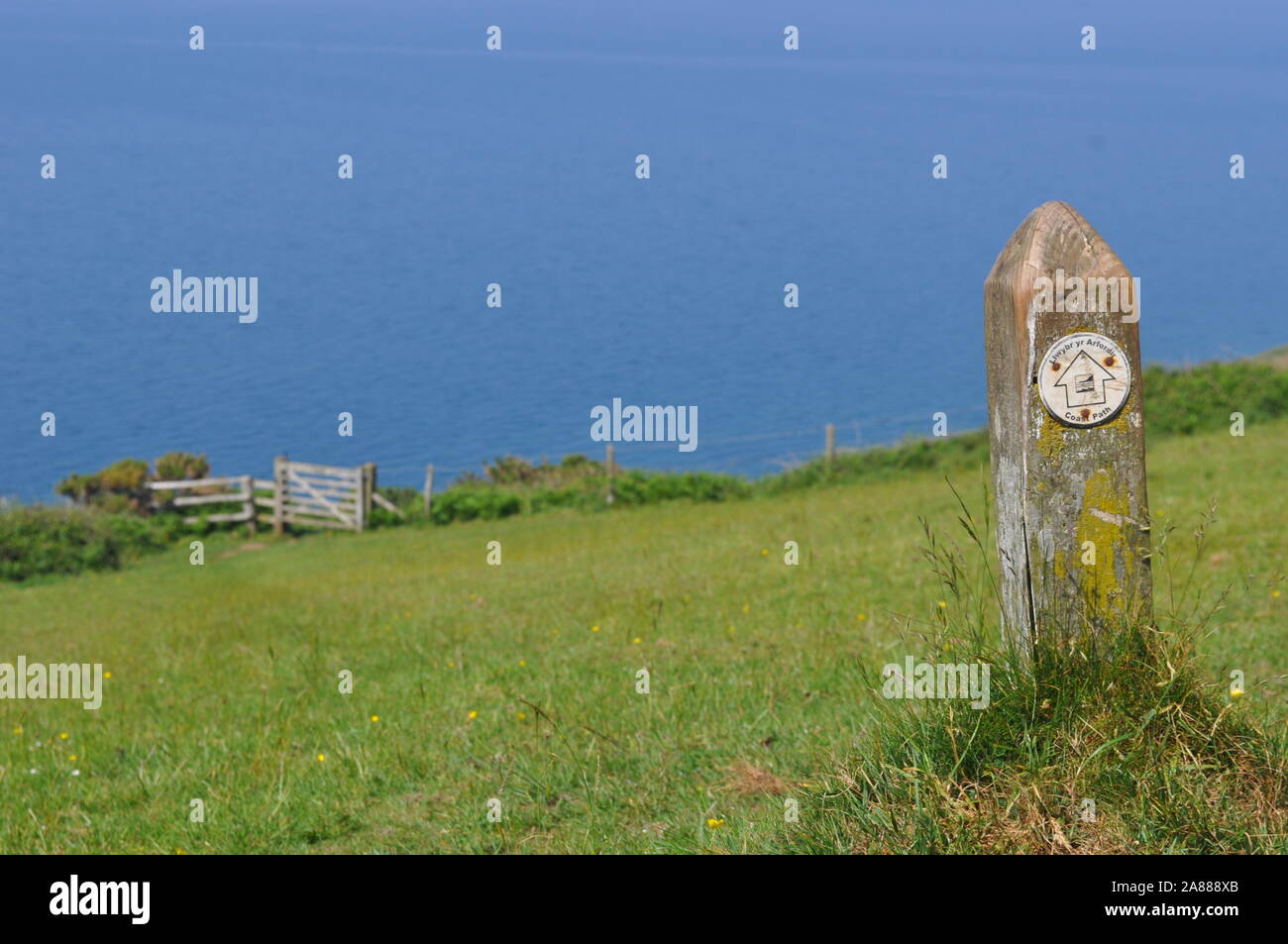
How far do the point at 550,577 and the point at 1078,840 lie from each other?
1128cm

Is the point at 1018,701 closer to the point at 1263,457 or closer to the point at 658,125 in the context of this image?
the point at 1263,457

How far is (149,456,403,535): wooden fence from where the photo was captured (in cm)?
3419

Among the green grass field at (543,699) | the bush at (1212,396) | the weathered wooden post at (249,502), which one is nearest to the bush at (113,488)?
the weathered wooden post at (249,502)

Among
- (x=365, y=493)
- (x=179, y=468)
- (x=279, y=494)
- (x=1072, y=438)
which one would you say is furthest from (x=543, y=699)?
A: (x=179, y=468)

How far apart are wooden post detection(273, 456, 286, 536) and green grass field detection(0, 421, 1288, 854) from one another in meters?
18.3

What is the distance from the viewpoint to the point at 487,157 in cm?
14325

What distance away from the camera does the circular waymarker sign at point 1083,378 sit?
4.49m

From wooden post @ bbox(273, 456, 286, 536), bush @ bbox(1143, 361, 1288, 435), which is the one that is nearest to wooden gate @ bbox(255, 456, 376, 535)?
wooden post @ bbox(273, 456, 286, 536)

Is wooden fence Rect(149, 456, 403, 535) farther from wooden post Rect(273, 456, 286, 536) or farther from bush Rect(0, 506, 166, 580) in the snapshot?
bush Rect(0, 506, 166, 580)

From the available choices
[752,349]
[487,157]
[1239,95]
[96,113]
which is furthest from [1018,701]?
[1239,95]

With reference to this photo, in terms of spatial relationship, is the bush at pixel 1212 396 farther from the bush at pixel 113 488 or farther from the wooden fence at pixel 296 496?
the bush at pixel 113 488

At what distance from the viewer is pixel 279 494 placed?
34875 mm

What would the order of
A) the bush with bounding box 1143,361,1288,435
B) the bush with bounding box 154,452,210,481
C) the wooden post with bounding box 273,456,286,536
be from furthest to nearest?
the bush with bounding box 154,452,210,481, the wooden post with bounding box 273,456,286,536, the bush with bounding box 1143,361,1288,435

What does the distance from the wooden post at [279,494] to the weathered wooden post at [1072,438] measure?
32.3 m
